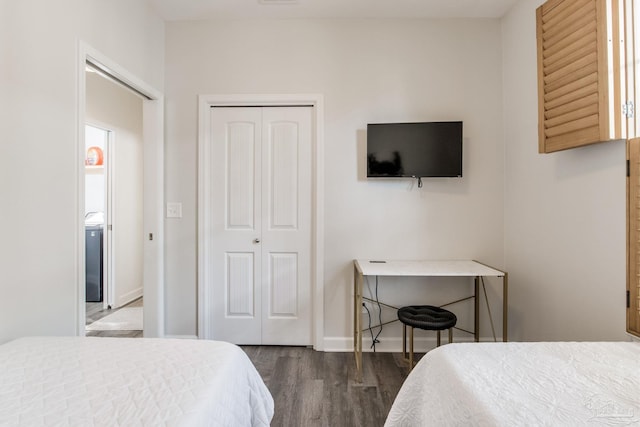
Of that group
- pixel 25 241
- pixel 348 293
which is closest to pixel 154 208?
pixel 25 241

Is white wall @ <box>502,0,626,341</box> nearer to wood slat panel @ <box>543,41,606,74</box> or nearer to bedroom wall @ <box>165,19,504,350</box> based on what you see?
bedroom wall @ <box>165,19,504,350</box>

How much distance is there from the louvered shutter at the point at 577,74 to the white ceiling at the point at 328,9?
2.38 feet

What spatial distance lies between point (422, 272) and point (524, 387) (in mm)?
1176

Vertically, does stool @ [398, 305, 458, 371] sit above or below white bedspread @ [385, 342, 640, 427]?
below

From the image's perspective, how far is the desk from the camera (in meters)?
2.02

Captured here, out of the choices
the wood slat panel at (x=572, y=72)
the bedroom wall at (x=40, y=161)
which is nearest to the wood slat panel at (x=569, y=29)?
the wood slat panel at (x=572, y=72)

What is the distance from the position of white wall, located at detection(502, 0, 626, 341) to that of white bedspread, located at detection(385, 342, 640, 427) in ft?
1.78

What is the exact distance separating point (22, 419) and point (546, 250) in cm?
265

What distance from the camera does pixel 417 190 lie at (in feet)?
8.15

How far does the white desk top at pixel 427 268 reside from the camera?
2023mm

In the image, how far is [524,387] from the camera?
0.90 meters

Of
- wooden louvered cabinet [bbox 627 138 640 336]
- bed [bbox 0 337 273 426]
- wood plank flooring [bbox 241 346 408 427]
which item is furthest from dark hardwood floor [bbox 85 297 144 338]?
wooden louvered cabinet [bbox 627 138 640 336]

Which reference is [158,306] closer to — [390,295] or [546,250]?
[390,295]

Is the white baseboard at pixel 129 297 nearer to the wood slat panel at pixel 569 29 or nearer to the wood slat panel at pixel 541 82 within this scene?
the wood slat panel at pixel 541 82
